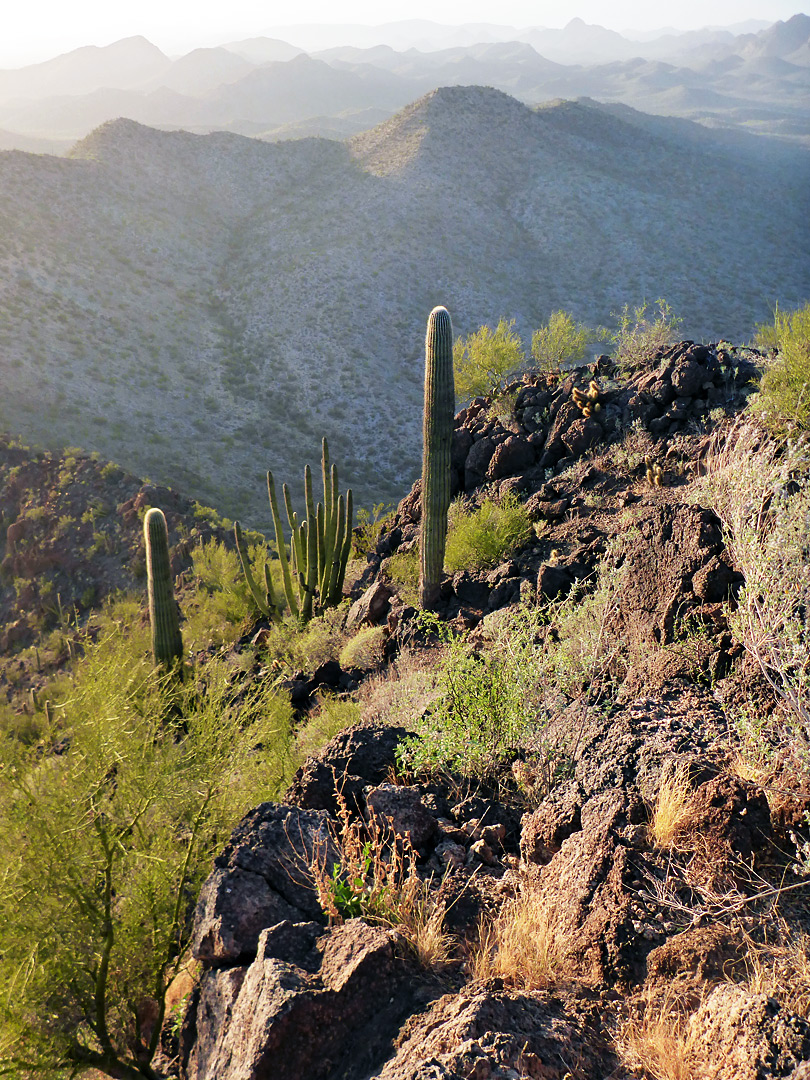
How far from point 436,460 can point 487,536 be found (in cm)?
109

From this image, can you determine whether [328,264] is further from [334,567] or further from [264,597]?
[334,567]

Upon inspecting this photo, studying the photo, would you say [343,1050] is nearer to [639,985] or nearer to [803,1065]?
[639,985]

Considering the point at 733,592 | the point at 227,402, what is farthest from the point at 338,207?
the point at 733,592

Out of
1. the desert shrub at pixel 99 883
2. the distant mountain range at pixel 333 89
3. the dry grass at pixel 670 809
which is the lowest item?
the desert shrub at pixel 99 883

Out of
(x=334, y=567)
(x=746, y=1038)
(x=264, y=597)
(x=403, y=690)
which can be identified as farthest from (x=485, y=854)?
(x=264, y=597)

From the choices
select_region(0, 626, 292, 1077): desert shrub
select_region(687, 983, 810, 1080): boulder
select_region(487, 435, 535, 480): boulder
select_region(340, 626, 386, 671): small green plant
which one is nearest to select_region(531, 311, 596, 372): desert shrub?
select_region(487, 435, 535, 480): boulder

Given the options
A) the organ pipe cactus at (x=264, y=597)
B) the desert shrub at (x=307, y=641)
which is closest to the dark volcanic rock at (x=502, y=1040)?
the desert shrub at (x=307, y=641)

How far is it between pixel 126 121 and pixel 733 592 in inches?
1901

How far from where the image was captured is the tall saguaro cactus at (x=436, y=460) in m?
8.62

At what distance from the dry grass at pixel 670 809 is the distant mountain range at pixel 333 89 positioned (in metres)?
79.8

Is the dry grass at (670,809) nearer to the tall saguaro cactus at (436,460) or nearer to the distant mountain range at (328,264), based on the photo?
the tall saguaro cactus at (436,460)

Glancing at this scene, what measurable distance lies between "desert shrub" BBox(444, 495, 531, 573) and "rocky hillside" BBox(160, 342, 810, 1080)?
3038 mm

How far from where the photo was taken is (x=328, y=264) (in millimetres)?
34531

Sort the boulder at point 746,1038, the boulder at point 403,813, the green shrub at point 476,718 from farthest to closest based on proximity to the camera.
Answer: the green shrub at point 476,718 < the boulder at point 403,813 < the boulder at point 746,1038
